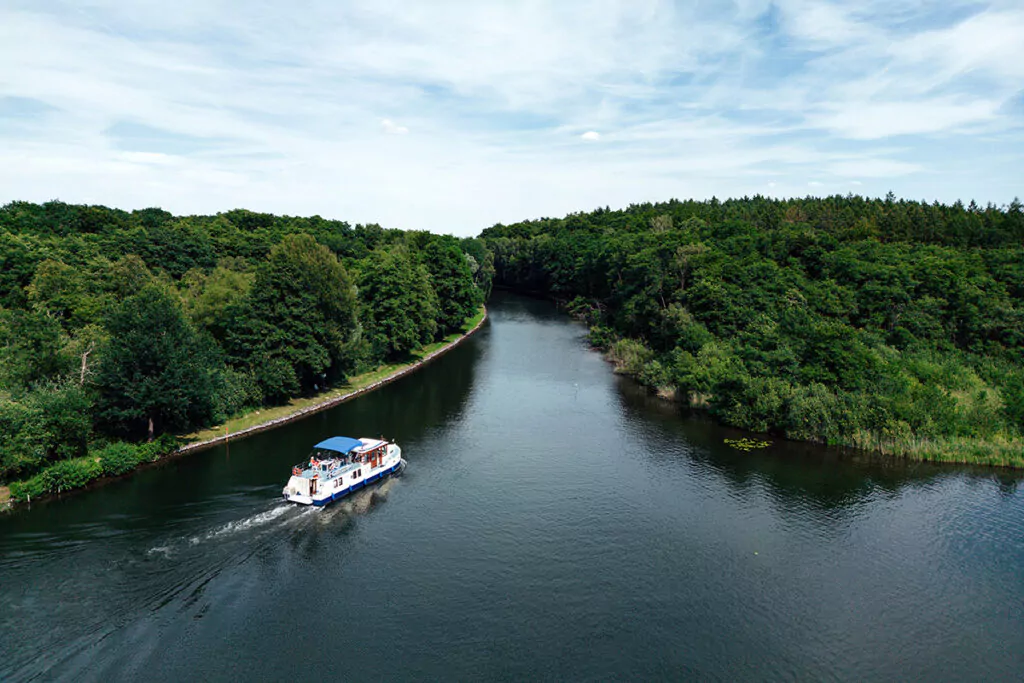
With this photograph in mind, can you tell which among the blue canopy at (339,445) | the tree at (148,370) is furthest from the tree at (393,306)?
the blue canopy at (339,445)

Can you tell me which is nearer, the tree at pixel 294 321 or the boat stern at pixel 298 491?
the boat stern at pixel 298 491

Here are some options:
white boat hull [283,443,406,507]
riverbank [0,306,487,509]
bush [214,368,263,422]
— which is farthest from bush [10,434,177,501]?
white boat hull [283,443,406,507]

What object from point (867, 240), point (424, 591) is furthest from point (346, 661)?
point (867, 240)

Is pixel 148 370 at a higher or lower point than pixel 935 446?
higher

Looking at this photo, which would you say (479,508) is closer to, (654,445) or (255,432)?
(654,445)

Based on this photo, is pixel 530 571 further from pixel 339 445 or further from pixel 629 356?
pixel 629 356

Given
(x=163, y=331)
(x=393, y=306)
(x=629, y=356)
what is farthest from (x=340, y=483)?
(x=629, y=356)

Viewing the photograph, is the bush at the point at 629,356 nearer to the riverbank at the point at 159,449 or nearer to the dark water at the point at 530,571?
the dark water at the point at 530,571
